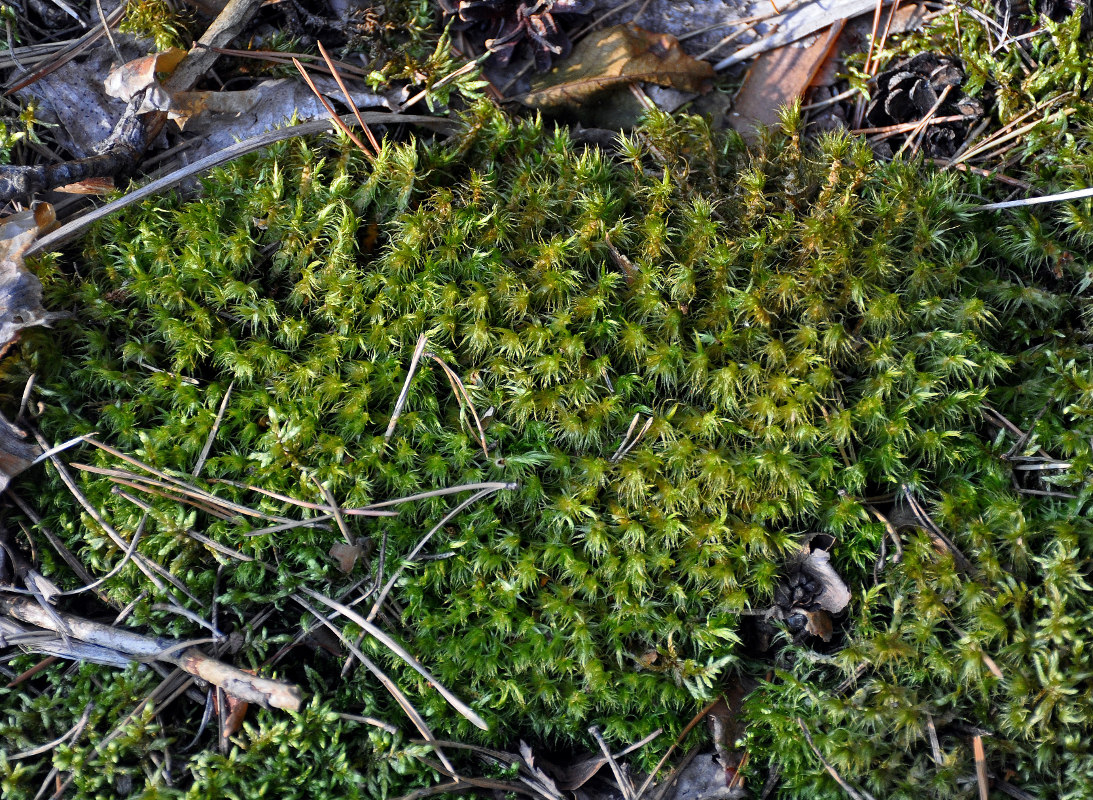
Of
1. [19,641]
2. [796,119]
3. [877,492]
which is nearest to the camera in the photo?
[19,641]

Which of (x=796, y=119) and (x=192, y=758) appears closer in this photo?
(x=192, y=758)

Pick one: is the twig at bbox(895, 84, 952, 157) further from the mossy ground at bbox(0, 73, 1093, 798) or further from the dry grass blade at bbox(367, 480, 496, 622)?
the dry grass blade at bbox(367, 480, 496, 622)

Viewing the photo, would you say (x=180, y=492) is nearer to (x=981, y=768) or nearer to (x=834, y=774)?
(x=834, y=774)

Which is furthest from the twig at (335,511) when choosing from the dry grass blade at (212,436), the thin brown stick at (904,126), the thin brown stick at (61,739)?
the thin brown stick at (904,126)

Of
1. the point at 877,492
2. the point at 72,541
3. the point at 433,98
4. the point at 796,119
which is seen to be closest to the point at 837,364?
the point at 877,492

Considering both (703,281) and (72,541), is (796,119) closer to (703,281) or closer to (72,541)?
(703,281)

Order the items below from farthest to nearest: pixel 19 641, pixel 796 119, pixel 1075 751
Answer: pixel 796 119 < pixel 19 641 < pixel 1075 751

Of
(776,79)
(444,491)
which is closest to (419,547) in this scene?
(444,491)

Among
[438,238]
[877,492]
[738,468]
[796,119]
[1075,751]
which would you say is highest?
[438,238]
